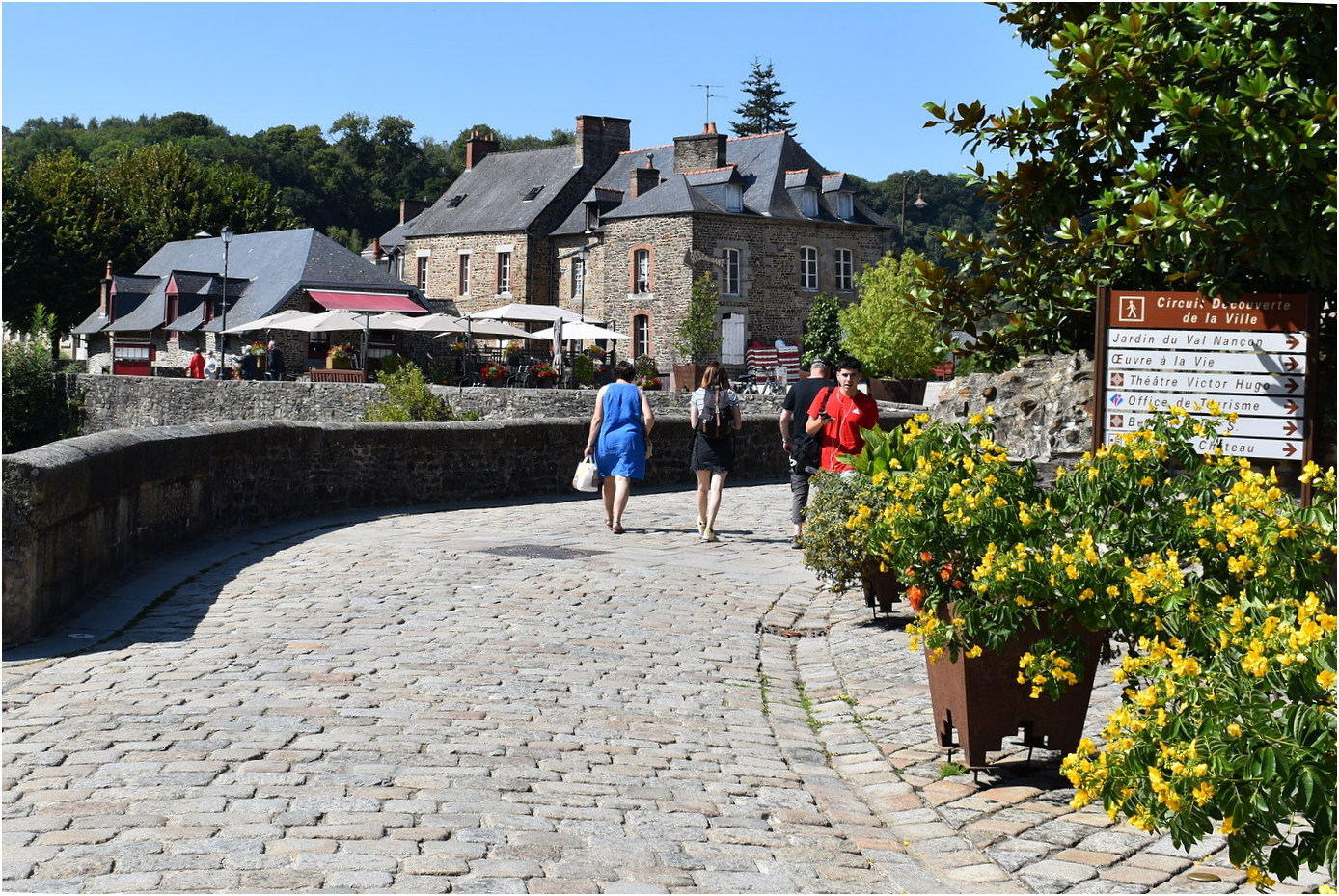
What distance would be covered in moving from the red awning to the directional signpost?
43.3m

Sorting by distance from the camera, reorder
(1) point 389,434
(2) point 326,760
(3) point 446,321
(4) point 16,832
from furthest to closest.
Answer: (3) point 446,321, (1) point 389,434, (2) point 326,760, (4) point 16,832

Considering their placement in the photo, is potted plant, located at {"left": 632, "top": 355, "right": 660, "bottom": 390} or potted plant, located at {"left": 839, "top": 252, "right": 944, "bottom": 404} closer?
potted plant, located at {"left": 632, "top": 355, "right": 660, "bottom": 390}

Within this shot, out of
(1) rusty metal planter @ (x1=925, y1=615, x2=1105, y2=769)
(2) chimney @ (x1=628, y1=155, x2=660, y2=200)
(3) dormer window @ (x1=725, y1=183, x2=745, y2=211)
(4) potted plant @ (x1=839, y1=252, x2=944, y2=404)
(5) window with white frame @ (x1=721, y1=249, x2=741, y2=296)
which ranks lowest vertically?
(1) rusty metal planter @ (x1=925, y1=615, x2=1105, y2=769)

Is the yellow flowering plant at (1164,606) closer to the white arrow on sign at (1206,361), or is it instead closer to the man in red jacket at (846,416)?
the white arrow on sign at (1206,361)

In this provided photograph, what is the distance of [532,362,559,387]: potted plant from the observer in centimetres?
3622

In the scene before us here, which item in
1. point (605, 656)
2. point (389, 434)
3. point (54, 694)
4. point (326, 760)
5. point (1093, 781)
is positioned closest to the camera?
point (1093, 781)

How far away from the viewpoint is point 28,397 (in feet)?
139

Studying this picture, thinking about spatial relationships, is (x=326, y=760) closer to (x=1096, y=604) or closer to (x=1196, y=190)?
(x=1096, y=604)

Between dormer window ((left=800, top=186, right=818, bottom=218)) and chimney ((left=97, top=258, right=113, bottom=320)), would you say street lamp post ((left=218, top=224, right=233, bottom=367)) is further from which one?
dormer window ((left=800, top=186, right=818, bottom=218))

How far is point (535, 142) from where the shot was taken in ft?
412

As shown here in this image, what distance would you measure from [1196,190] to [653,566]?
16.1 ft

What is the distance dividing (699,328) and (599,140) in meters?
14.2

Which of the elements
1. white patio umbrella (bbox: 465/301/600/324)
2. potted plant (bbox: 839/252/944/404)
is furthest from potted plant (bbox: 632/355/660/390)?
potted plant (bbox: 839/252/944/404)

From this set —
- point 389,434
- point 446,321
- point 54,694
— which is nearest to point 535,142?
point 446,321
